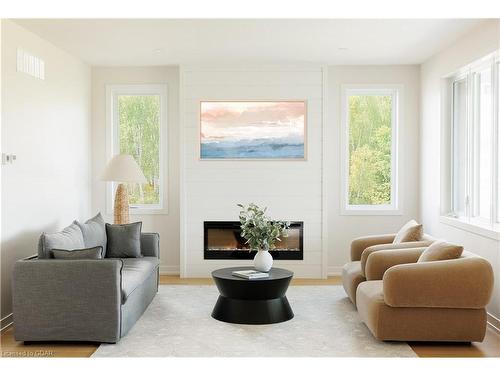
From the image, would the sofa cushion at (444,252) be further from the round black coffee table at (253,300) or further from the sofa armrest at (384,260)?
the round black coffee table at (253,300)

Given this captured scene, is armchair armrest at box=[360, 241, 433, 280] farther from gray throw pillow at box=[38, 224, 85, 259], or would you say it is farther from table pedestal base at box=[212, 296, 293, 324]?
gray throw pillow at box=[38, 224, 85, 259]

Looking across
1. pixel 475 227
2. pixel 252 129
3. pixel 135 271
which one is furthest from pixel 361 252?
pixel 135 271

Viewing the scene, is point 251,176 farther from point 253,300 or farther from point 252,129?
point 253,300

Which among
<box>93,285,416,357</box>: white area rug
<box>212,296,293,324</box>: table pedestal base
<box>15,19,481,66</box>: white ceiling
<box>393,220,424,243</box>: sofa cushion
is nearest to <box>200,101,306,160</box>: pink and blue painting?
<box>15,19,481,66</box>: white ceiling

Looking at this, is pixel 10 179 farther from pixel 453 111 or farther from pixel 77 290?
pixel 453 111

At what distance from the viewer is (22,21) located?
5574 millimetres

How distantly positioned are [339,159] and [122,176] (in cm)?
277

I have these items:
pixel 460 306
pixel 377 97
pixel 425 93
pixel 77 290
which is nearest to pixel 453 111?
pixel 425 93

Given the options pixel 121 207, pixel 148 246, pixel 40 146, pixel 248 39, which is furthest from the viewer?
pixel 121 207

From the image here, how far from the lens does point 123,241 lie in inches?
260

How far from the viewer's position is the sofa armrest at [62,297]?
477 centimetres

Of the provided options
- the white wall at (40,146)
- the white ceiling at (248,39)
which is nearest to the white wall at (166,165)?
the white wall at (40,146)

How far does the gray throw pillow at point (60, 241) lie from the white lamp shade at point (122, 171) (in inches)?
52.3

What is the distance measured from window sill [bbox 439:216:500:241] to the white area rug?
1.33m
